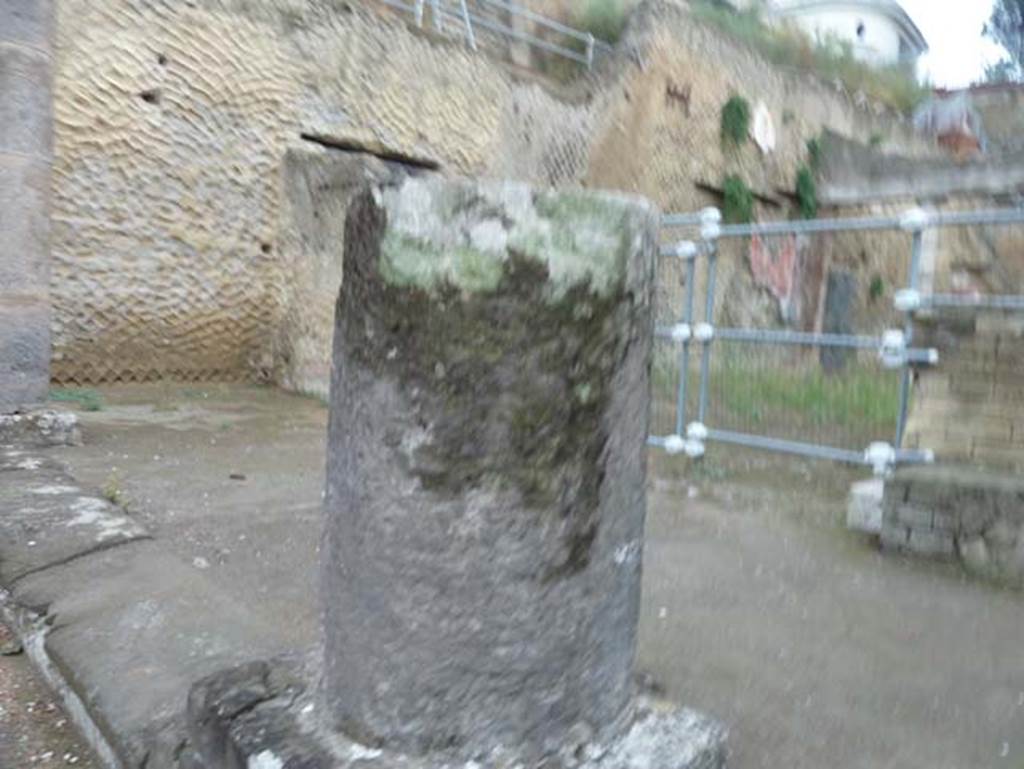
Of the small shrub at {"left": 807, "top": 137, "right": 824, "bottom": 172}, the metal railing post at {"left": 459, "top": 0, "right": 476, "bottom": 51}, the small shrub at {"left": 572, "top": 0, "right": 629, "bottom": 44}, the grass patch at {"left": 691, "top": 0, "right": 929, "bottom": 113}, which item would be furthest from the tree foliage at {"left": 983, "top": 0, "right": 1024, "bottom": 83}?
the metal railing post at {"left": 459, "top": 0, "right": 476, "bottom": 51}

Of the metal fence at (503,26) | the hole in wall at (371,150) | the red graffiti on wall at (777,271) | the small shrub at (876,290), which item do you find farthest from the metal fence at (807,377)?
the small shrub at (876,290)

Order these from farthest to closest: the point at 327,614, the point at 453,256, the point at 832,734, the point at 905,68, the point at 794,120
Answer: the point at 905,68, the point at 794,120, the point at 832,734, the point at 327,614, the point at 453,256

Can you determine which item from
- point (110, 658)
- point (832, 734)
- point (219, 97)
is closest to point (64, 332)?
point (219, 97)

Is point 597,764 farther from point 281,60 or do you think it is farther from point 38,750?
point 281,60

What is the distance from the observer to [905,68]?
16.6m

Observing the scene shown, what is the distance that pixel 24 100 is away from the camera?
12.6 ft

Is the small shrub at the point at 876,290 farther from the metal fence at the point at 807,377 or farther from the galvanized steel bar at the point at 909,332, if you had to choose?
the galvanized steel bar at the point at 909,332

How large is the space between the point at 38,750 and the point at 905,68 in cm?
1854

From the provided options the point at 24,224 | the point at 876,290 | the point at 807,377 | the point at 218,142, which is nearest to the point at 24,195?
the point at 24,224

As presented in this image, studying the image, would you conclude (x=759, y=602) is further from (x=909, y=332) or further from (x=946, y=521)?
(x=909, y=332)

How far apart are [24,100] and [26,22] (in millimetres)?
340

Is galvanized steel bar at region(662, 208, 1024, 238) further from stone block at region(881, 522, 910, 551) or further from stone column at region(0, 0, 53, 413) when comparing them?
stone column at region(0, 0, 53, 413)

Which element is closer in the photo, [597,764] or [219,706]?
[597,764]

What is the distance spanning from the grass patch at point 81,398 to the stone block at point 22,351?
1068 mm
